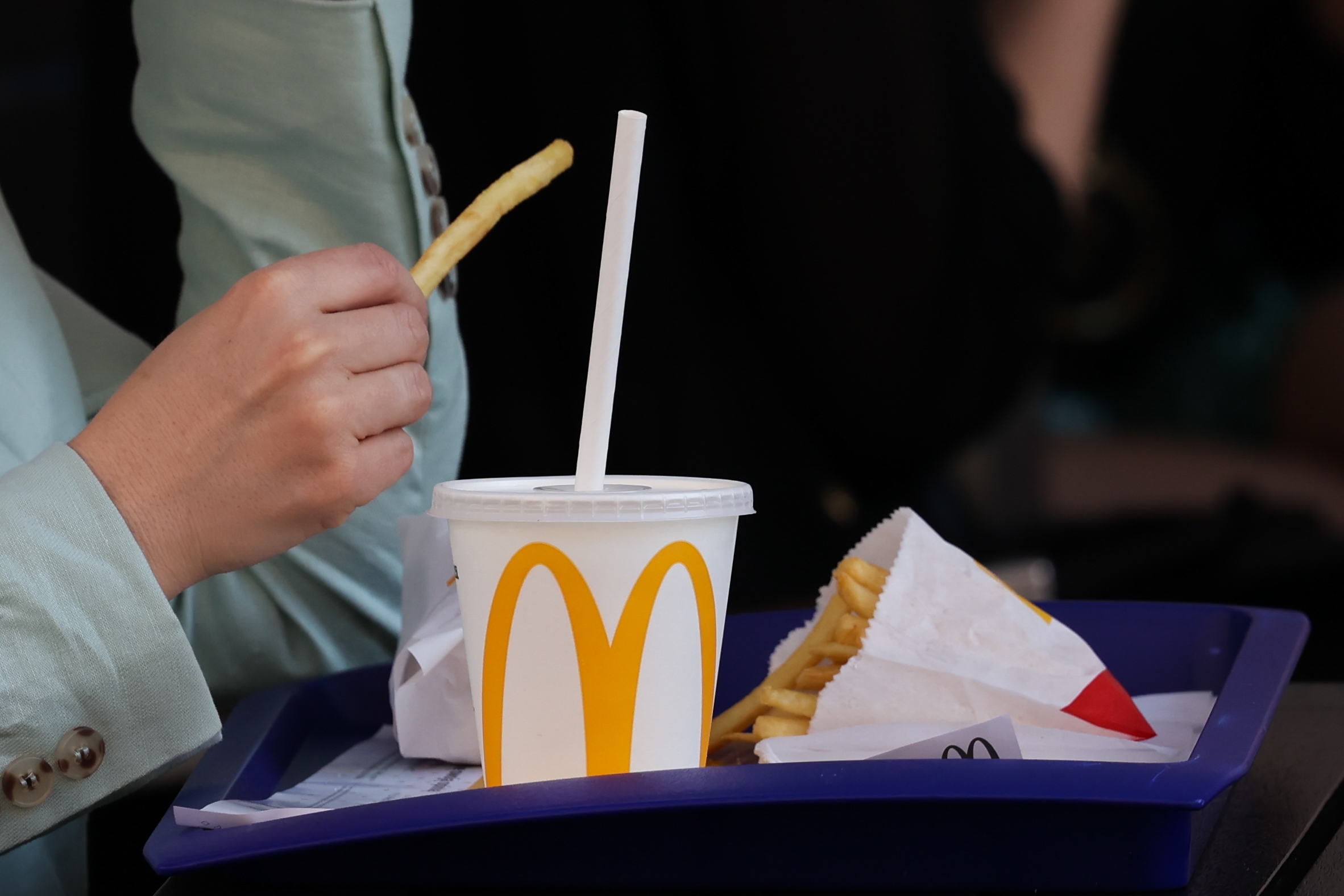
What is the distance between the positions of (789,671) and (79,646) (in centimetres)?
33

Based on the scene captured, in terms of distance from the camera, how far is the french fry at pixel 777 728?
0.54 m

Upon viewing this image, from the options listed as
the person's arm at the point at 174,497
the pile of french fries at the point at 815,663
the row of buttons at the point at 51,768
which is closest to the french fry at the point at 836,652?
the pile of french fries at the point at 815,663

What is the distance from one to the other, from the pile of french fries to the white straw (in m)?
0.13

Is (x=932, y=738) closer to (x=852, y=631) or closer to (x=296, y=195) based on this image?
(x=852, y=631)

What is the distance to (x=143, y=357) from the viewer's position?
3.01 feet

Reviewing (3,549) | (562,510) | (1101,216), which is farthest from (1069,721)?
(1101,216)

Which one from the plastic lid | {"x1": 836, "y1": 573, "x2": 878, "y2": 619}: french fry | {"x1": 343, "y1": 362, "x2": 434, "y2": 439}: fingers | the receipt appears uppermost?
{"x1": 343, "y1": 362, "x2": 434, "y2": 439}: fingers

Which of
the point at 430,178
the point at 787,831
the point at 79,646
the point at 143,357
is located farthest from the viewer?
the point at 143,357

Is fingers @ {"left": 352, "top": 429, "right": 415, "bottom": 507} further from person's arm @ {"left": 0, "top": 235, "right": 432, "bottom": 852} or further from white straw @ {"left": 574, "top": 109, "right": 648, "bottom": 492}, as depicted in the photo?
white straw @ {"left": 574, "top": 109, "right": 648, "bottom": 492}

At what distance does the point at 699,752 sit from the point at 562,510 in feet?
0.44

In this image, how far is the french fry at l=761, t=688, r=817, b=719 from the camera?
21.7 inches

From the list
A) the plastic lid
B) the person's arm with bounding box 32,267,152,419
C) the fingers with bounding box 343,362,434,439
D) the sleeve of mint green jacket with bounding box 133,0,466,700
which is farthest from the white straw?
the person's arm with bounding box 32,267,152,419

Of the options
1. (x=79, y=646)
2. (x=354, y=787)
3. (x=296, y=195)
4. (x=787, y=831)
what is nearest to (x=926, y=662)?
(x=787, y=831)

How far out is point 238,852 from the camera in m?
0.45
